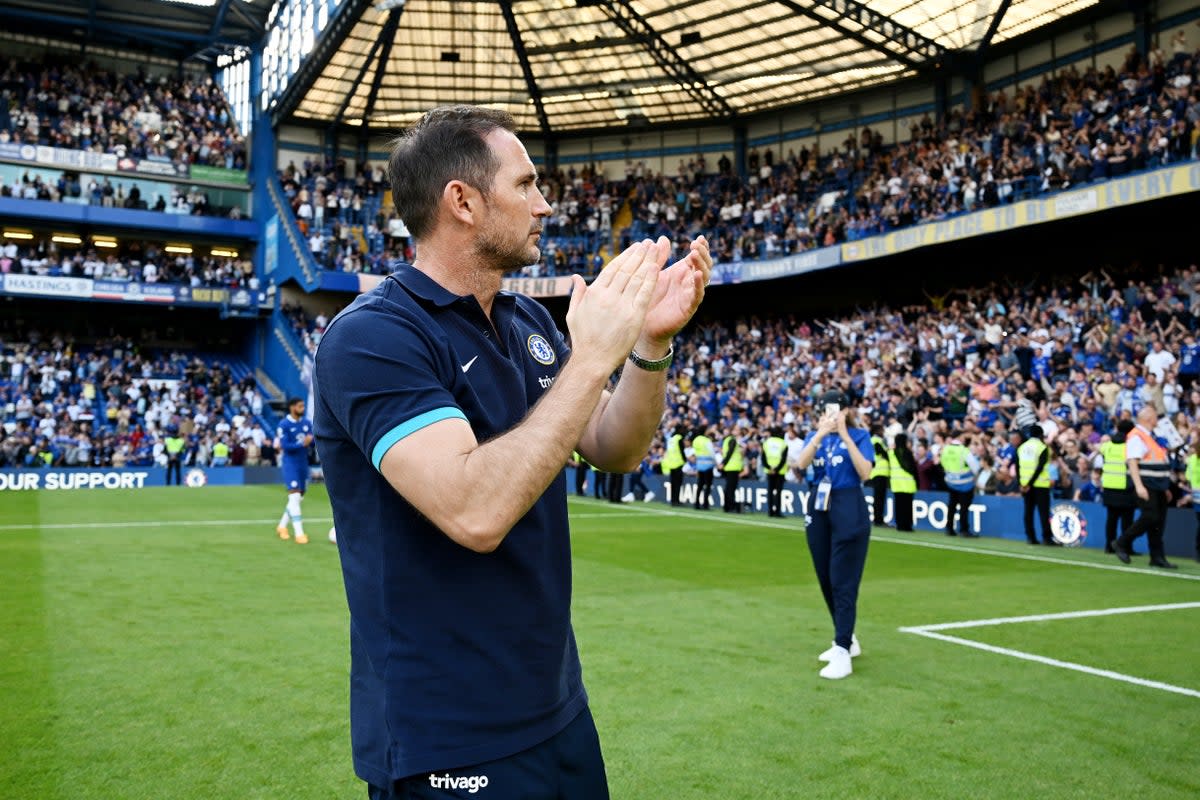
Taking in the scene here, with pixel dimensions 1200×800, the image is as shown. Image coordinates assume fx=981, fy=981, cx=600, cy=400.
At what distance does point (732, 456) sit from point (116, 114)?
36.5 meters

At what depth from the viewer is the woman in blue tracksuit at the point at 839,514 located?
8.12m

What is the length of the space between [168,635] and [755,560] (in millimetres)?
8824

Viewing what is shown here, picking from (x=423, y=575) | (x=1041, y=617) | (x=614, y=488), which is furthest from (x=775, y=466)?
(x=423, y=575)

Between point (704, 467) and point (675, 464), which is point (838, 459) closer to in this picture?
point (704, 467)

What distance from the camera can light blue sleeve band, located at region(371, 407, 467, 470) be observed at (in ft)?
6.64

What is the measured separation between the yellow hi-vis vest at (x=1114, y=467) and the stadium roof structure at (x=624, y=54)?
18818mm

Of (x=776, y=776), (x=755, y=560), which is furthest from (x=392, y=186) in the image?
(x=755, y=560)

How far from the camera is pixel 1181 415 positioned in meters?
18.4

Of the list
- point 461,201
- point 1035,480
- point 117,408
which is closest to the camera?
point 461,201

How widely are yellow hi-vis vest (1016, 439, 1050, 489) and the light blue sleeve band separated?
57.3 ft

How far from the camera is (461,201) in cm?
238

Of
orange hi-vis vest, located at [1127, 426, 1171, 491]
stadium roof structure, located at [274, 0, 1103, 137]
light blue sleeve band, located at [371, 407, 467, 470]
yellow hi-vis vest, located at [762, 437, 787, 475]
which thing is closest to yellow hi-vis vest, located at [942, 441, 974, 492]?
yellow hi-vis vest, located at [762, 437, 787, 475]

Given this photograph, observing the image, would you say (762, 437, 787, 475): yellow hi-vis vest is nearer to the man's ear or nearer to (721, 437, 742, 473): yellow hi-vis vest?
(721, 437, 742, 473): yellow hi-vis vest

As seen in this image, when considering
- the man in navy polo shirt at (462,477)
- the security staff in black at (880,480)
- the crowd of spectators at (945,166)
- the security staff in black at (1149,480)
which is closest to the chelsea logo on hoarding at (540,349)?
the man in navy polo shirt at (462,477)
